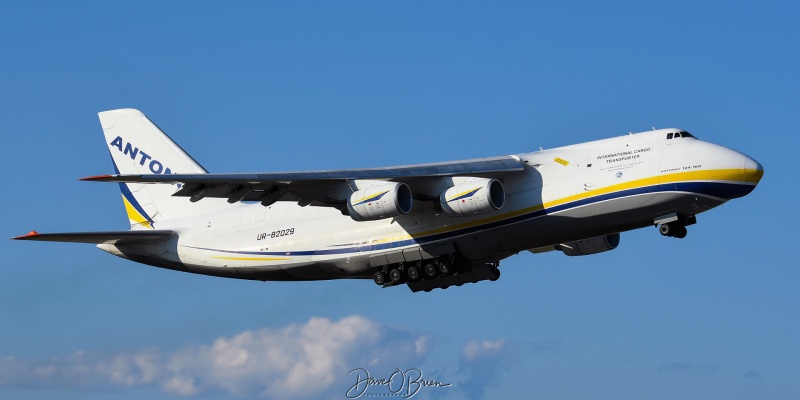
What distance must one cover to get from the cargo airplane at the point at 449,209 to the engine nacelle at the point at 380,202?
2cm

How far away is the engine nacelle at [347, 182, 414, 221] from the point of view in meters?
24.6

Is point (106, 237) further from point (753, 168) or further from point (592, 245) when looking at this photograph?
point (753, 168)

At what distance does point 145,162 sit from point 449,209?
371 inches

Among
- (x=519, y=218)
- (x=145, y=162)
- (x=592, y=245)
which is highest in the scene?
(x=145, y=162)

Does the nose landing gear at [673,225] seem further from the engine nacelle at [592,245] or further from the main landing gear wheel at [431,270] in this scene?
the main landing gear wheel at [431,270]

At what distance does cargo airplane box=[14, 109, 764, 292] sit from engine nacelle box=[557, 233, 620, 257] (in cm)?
3

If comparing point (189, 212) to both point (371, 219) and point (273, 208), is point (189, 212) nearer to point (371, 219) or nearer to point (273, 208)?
point (273, 208)

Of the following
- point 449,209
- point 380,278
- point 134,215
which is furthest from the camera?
point 134,215

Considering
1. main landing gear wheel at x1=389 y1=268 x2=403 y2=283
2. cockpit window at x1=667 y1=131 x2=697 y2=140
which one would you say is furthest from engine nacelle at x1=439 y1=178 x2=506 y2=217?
cockpit window at x1=667 y1=131 x2=697 y2=140

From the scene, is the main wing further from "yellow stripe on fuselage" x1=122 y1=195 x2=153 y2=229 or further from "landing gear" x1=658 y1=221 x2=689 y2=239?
"yellow stripe on fuselage" x1=122 y1=195 x2=153 y2=229

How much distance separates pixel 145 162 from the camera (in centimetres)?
3128

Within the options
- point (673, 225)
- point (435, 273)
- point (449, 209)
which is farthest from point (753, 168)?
point (435, 273)

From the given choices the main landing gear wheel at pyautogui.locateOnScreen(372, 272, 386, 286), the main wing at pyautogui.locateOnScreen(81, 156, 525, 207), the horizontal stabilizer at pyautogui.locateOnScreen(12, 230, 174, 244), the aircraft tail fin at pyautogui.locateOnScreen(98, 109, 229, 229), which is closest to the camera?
the main wing at pyautogui.locateOnScreen(81, 156, 525, 207)

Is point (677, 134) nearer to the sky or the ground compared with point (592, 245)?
nearer to the sky
